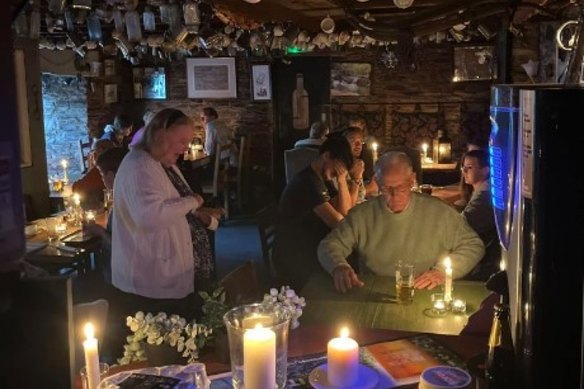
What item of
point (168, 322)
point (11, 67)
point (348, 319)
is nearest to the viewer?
point (11, 67)

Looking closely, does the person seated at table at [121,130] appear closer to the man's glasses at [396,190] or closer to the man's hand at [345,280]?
the man's glasses at [396,190]

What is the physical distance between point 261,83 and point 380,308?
771cm

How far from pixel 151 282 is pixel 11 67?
247 centimetres

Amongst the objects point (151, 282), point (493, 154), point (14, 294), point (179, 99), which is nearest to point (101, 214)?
point (151, 282)

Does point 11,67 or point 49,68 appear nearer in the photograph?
point 11,67

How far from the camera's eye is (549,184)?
109 cm

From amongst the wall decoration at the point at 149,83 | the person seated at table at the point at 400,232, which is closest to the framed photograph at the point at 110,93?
the wall decoration at the point at 149,83

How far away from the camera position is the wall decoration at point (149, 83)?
34.4ft

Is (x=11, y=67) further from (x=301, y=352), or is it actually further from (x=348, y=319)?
(x=348, y=319)

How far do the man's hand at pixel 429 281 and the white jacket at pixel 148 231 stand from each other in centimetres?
110

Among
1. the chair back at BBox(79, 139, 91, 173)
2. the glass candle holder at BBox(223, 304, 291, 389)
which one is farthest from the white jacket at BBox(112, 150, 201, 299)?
the chair back at BBox(79, 139, 91, 173)

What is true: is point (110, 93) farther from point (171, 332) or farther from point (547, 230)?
point (547, 230)

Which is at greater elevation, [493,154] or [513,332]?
[493,154]

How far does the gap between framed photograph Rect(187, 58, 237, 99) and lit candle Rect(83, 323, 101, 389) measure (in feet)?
28.7
